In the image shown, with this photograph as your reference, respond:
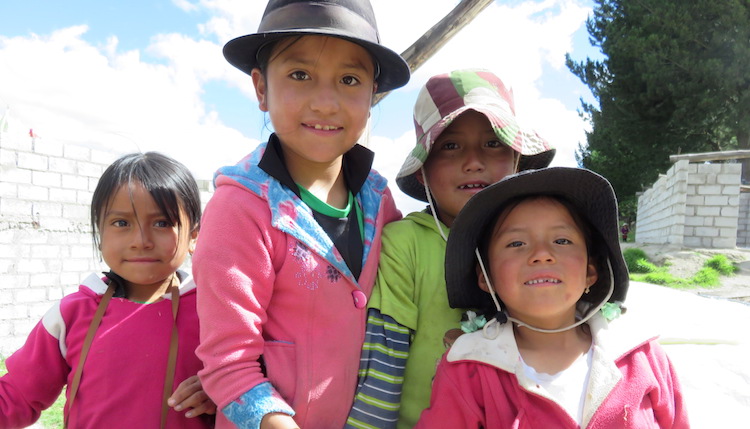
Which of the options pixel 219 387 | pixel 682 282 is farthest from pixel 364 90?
pixel 682 282

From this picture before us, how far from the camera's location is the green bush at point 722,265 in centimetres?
820

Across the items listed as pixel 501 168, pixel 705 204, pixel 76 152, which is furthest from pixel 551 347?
pixel 705 204

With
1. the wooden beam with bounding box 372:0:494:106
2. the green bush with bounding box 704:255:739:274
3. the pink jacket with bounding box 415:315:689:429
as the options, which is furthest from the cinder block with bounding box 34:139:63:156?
the green bush with bounding box 704:255:739:274

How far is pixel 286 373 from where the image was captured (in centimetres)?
132

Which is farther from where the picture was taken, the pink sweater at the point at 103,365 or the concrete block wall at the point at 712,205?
the concrete block wall at the point at 712,205

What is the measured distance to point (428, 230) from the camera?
1732 millimetres

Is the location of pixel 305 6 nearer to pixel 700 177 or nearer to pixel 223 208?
pixel 223 208

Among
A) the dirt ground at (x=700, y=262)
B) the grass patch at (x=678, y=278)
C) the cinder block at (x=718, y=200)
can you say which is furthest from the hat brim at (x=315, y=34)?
the cinder block at (x=718, y=200)

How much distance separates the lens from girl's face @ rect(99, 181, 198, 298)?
169 cm

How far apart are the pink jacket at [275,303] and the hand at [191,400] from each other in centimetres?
10

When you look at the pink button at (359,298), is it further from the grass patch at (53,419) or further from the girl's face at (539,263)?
the grass patch at (53,419)

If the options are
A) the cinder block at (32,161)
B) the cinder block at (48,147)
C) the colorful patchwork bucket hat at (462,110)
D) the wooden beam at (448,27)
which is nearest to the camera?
the colorful patchwork bucket hat at (462,110)

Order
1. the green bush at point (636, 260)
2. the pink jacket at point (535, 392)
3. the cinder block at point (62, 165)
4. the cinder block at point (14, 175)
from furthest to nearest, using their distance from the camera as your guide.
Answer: the green bush at point (636, 260)
the cinder block at point (62, 165)
the cinder block at point (14, 175)
the pink jacket at point (535, 392)

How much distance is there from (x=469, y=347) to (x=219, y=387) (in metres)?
0.65
